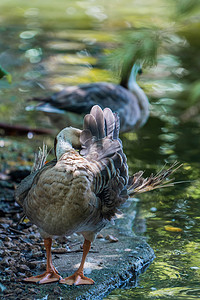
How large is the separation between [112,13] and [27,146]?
1061 cm

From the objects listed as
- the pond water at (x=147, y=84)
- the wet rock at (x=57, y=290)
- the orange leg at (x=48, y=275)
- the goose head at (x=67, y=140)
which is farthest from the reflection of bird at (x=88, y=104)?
the wet rock at (x=57, y=290)

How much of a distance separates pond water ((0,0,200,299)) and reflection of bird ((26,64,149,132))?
271 mm

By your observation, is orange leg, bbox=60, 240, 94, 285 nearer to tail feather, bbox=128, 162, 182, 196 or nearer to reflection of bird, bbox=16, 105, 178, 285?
reflection of bird, bbox=16, 105, 178, 285

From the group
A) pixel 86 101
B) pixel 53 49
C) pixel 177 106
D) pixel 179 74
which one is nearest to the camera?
pixel 86 101

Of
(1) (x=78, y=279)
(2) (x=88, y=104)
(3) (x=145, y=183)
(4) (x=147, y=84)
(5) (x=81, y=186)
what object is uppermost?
A: (5) (x=81, y=186)

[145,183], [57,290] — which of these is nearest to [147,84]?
[145,183]

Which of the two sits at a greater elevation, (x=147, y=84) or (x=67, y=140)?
(x=67, y=140)

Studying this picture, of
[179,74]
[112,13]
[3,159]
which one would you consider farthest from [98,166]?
[112,13]

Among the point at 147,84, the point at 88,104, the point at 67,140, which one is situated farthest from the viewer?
the point at 147,84

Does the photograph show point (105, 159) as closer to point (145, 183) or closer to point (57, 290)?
point (145, 183)

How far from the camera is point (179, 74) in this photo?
37.9ft

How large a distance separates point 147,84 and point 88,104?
2.52 metres

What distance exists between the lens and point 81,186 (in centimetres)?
423

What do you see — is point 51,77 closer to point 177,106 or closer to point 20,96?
point 20,96
